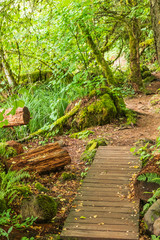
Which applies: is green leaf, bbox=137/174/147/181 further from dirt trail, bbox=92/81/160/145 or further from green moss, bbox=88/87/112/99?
green moss, bbox=88/87/112/99

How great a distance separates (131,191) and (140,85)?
10.4 metres

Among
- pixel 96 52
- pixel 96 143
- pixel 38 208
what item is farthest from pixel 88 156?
pixel 96 52

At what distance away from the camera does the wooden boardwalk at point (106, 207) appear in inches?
128

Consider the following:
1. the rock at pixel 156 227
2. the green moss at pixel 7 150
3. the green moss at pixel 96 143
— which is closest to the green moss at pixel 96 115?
the green moss at pixel 96 143

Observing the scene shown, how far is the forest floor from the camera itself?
370 centimetres

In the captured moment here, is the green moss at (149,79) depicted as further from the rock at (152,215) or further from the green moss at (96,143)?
the rock at (152,215)

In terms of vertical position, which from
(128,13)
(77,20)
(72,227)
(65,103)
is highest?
(128,13)

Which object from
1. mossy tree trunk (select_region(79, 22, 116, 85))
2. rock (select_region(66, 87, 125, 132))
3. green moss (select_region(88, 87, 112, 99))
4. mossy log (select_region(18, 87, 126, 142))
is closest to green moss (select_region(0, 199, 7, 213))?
mossy log (select_region(18, 87, 126, 142))

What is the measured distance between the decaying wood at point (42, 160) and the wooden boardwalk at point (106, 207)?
2.51 feet

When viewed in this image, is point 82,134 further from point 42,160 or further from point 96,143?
point 42,160

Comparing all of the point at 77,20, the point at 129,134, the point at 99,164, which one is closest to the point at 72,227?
the point at 99,164

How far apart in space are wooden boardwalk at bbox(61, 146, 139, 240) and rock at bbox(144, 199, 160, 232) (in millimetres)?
138

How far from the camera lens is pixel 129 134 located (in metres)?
7.45

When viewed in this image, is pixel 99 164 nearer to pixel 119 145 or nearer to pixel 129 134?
pixel 119 145
